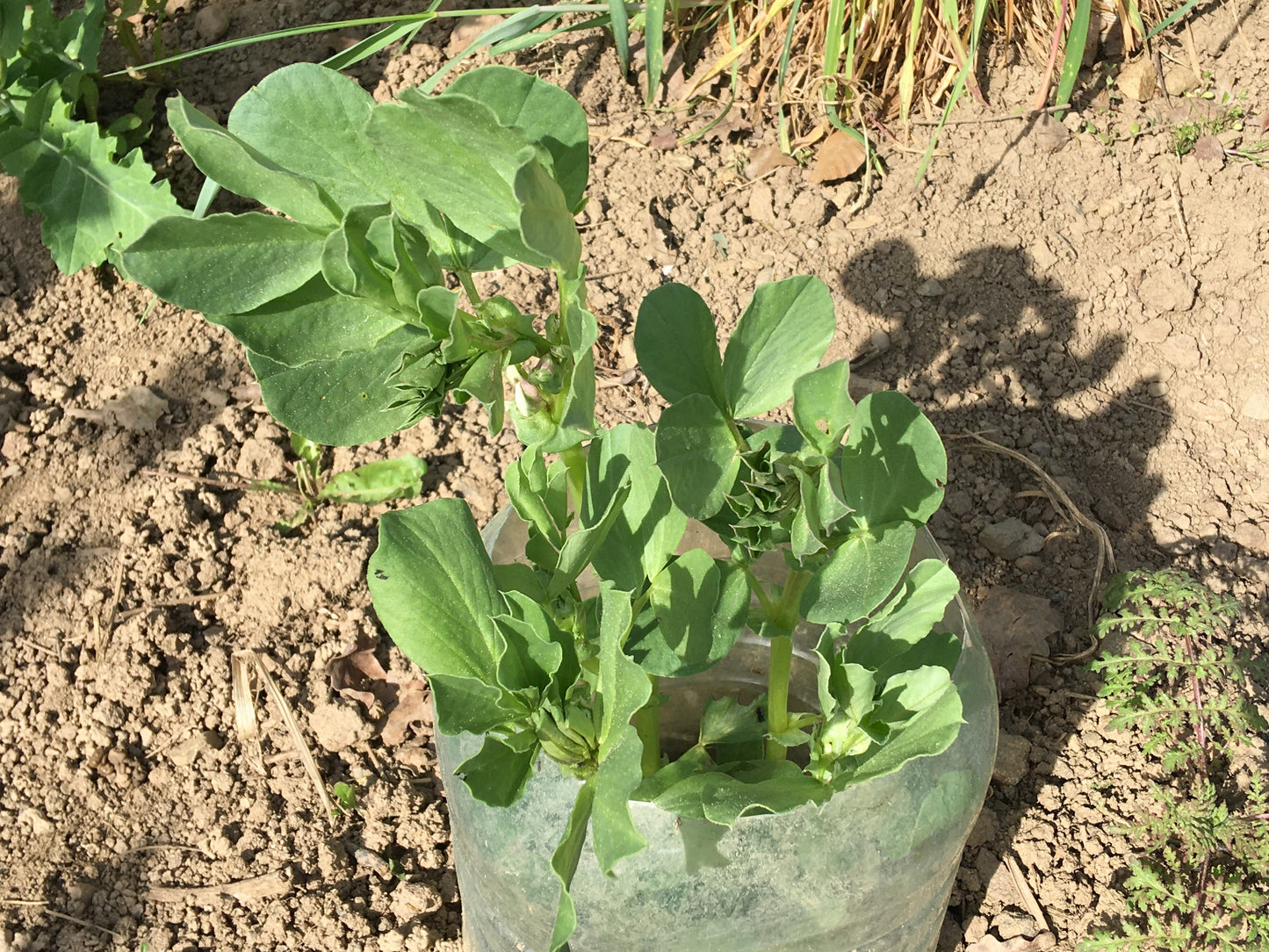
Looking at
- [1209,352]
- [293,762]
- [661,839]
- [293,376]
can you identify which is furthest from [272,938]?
[1209,352]

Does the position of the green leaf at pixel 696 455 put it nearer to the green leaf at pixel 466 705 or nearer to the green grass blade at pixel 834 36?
the green leaf at pixel 466 705

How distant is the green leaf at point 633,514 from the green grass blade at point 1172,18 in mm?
1800

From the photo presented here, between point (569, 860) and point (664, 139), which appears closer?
point (569, 860)

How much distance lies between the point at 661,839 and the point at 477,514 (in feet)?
3.41

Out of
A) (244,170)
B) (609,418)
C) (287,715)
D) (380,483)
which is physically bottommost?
(287,715)

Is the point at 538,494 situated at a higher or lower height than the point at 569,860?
higher

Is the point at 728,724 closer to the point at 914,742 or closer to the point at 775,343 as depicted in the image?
the point at 914,742

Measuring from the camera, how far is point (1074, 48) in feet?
7.20

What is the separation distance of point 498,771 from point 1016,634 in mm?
1164

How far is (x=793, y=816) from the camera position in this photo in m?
1.07

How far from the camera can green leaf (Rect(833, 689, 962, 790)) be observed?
908 mm

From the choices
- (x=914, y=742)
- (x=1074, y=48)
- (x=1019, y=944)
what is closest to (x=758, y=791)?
(x=914, y=742)

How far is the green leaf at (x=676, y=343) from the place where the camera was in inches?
37.5

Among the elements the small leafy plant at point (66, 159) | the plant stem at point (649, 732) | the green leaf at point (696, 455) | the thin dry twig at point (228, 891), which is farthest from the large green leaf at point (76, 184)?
the green leaf at point (696, 455)
